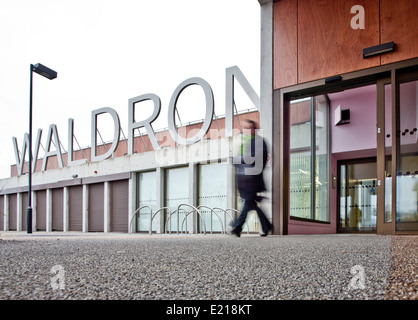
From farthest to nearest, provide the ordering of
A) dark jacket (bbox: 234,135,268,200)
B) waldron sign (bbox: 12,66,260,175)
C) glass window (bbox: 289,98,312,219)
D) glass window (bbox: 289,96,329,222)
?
waldron sign (bbox: 12,66,260,175) → glass window (bbox: 289,96,329,222) → glass window (bbox: 289,98,312,219) → dark jacket (bbox: 234,135,268,200)

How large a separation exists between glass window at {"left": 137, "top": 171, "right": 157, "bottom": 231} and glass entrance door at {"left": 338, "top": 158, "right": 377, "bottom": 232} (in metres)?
7.54

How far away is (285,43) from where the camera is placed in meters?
8.11

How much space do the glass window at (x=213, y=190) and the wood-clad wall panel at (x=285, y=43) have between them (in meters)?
6.10

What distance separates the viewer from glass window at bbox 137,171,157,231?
16.1 m

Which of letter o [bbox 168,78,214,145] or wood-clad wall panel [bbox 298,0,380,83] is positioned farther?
letter o [bbox 168,78,214,145]

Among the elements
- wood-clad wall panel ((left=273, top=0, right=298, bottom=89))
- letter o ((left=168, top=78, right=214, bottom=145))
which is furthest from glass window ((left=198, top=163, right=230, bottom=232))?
wood-clad wall panel ((left=273, top=0, right=298, bottom=89))

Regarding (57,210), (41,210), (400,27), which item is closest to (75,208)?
(57,210)

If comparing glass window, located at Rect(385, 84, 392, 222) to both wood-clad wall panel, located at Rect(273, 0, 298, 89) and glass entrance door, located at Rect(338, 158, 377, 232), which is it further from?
glass entrance door, located at Rect(338, 158, 377, 232)

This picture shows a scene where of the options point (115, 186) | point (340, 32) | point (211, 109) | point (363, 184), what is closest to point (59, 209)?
point (115, 186)

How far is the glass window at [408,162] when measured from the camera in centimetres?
659

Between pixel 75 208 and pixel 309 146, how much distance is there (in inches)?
556

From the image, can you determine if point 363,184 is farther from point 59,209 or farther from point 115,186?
point 59,209
